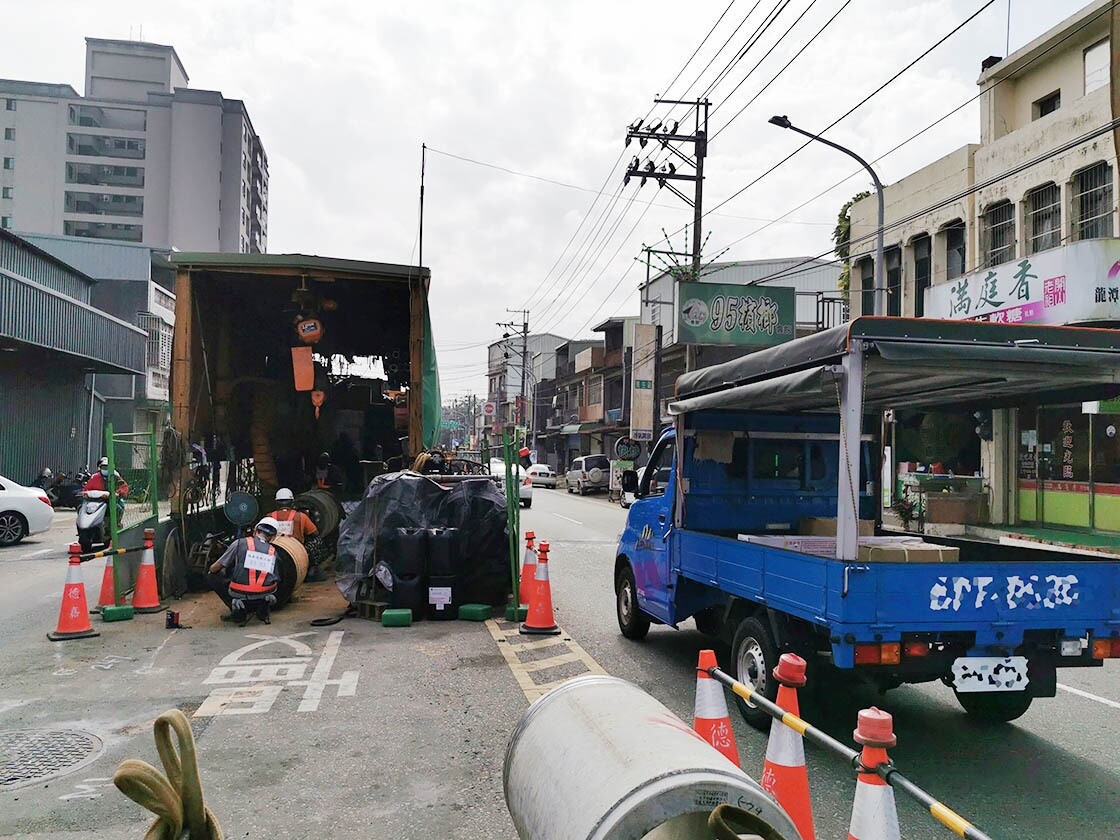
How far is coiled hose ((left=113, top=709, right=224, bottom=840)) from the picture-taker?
1858 millimetres

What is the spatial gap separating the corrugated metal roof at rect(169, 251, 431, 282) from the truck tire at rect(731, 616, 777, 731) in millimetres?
7864

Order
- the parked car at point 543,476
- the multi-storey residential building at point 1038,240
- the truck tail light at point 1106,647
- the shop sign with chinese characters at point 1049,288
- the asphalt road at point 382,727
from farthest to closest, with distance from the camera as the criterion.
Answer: the parked car at point 543,476 < the multi-storey residential building at point 1038,240 < the shop sign with chinese characters at point 1049,288 < the truck tail light at point 1106,647 < the asphalt road at point 382,727

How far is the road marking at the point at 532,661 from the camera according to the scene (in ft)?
22.4

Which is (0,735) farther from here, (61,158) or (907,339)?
(61,158)

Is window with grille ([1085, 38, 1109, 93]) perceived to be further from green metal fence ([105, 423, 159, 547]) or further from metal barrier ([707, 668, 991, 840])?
green metal fence ([105, 423, 159, 547])

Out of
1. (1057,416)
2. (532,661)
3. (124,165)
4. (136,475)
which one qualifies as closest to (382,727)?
(532,661)

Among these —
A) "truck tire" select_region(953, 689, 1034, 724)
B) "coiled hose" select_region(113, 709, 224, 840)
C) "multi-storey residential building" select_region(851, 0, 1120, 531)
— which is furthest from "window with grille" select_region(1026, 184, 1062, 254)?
"coiled hose" select_region(113, 709, 224, 840)

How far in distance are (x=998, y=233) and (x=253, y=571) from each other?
1887 centimetres

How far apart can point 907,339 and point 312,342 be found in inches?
427

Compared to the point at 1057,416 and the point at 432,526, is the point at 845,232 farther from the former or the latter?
the point at 432,526

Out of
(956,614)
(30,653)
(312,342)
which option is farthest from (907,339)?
(312,342)

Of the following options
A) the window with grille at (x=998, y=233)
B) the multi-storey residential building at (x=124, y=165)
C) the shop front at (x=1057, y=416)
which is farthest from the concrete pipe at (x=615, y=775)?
the multi-storey residential building at (x=124, y=165)

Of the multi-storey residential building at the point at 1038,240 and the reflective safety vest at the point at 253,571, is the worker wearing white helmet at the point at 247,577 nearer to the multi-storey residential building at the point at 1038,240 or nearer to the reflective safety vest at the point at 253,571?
the reflective safety vest at the point at 253,571

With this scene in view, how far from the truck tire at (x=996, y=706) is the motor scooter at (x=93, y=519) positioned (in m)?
12.3
